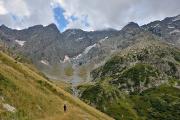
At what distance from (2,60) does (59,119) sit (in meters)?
39.9

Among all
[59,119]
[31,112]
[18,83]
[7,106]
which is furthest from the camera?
[18,83]

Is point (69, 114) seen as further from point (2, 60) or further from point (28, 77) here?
point (2, 60)

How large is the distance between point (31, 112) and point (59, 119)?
8.37 meters

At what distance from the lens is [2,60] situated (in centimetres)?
10938

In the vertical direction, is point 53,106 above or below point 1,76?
below

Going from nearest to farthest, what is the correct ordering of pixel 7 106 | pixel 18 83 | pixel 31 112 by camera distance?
1. pixel 7 106
2. pixel 31 112
3. pixel 18 83

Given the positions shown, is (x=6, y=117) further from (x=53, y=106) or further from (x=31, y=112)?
(x=53, y=106)

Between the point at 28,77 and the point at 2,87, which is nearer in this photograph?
the point at 2,87

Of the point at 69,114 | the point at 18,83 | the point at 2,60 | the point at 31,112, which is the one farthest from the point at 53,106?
the point at 2,60

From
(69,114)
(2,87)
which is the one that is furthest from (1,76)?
(69,114)

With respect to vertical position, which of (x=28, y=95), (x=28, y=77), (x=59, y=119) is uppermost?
(x=28, y=77)

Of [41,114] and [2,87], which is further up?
[2,87]

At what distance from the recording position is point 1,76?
78.8m

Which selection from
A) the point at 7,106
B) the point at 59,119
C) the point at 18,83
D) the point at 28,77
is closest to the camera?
the point at 7,106
